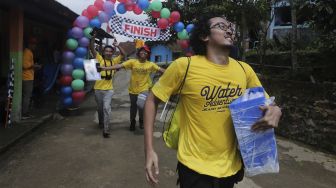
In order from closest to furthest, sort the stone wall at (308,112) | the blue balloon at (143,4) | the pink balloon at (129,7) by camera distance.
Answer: the stone wall at (308,112) → the blue balloon at (143,4) → the pink balloon at (129,7)

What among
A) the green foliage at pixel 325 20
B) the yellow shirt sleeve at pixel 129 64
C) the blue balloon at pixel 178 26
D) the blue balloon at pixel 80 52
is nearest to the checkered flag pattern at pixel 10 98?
the blue balloon at pixel 80 52

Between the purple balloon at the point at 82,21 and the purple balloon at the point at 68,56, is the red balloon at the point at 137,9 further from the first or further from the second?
the purple balloon at the point at 68,56

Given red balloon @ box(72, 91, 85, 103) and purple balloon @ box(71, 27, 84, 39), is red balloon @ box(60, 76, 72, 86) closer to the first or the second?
red balloon @ box(72, 91, 85, 103)

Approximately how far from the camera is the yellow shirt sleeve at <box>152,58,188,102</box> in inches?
98.9

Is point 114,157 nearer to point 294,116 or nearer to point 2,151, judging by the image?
point 2,151

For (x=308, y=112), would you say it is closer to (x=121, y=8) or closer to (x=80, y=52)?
(x=121, y=8)

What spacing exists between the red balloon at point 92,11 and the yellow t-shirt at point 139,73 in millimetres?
2037

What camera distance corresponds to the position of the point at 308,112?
755 cm

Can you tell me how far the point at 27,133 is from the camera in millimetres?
7273

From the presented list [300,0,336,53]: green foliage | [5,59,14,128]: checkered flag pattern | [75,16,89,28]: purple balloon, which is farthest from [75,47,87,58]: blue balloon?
[300,0,336,53]: green foliage

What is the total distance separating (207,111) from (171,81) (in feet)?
1.02

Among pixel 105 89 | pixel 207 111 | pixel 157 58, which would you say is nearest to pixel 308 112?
pixel 105 89

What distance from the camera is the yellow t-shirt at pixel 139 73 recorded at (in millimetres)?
8008

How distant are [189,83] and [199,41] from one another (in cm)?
36
